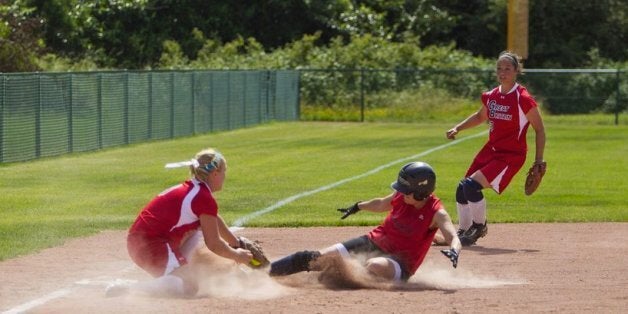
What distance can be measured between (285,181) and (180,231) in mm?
10716

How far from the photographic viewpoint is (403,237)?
9.85 metres

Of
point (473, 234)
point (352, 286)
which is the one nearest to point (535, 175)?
point (473, 234)

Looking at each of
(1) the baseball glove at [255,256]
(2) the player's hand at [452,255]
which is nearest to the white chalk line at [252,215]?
(1) the baseball glove at [255,256]

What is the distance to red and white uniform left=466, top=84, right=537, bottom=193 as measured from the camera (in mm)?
12859

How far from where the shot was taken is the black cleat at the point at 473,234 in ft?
41.7

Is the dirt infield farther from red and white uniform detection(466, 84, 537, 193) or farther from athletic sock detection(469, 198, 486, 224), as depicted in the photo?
red and white uniform detection(466, 84, 537, 193)

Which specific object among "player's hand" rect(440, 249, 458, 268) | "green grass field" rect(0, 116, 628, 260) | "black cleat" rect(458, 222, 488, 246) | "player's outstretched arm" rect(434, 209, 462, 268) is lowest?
"green grass field" rect(0, 116, 628, 260)

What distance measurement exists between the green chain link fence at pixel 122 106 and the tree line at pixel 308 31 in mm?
6832

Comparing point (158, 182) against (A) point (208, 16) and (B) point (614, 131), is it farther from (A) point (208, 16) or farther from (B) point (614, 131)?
(A) point (208, 16)

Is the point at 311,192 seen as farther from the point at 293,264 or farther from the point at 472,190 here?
the point at 293,264

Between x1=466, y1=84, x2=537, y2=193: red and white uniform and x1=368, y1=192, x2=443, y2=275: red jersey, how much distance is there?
3126mm

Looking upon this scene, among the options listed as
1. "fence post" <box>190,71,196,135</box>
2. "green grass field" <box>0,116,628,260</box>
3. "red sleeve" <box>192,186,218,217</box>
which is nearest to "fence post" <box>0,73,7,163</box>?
"green grass field" <box>0,116,628,260</box>

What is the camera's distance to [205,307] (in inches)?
343

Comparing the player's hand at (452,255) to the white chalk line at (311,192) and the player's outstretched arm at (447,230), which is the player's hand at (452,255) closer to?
the player's outstretched arm at (447,230)
